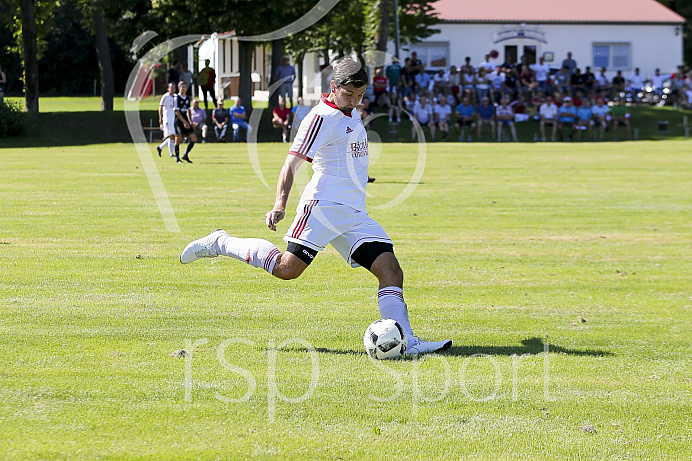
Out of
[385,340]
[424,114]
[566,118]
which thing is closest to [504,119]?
[566,118]

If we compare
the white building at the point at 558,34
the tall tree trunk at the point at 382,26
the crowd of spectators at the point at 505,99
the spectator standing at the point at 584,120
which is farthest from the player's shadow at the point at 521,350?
the white building at the point at 558,34

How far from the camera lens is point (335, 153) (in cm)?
712

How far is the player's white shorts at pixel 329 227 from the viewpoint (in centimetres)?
709

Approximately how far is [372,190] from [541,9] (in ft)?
164

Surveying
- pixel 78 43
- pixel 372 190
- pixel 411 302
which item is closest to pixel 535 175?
pixel 372 190

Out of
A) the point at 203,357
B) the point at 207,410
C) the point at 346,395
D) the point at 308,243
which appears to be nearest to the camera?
the point at 207,410

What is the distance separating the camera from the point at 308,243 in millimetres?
7105

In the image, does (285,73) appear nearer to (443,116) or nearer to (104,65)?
(443,116)

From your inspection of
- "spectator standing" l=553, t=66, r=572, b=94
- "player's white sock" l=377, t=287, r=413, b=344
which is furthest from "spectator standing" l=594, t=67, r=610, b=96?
"player's white sock" l=377, t=287, r=413, b=344

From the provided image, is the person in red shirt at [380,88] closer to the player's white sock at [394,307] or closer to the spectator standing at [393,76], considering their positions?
the spectator standing at [393,76]

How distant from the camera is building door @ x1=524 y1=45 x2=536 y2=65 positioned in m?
64.4

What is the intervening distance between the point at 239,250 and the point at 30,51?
35.3 meters

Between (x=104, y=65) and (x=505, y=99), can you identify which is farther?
(x=104, y=65)

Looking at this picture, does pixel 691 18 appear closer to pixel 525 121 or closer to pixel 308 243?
pixel 525 121
